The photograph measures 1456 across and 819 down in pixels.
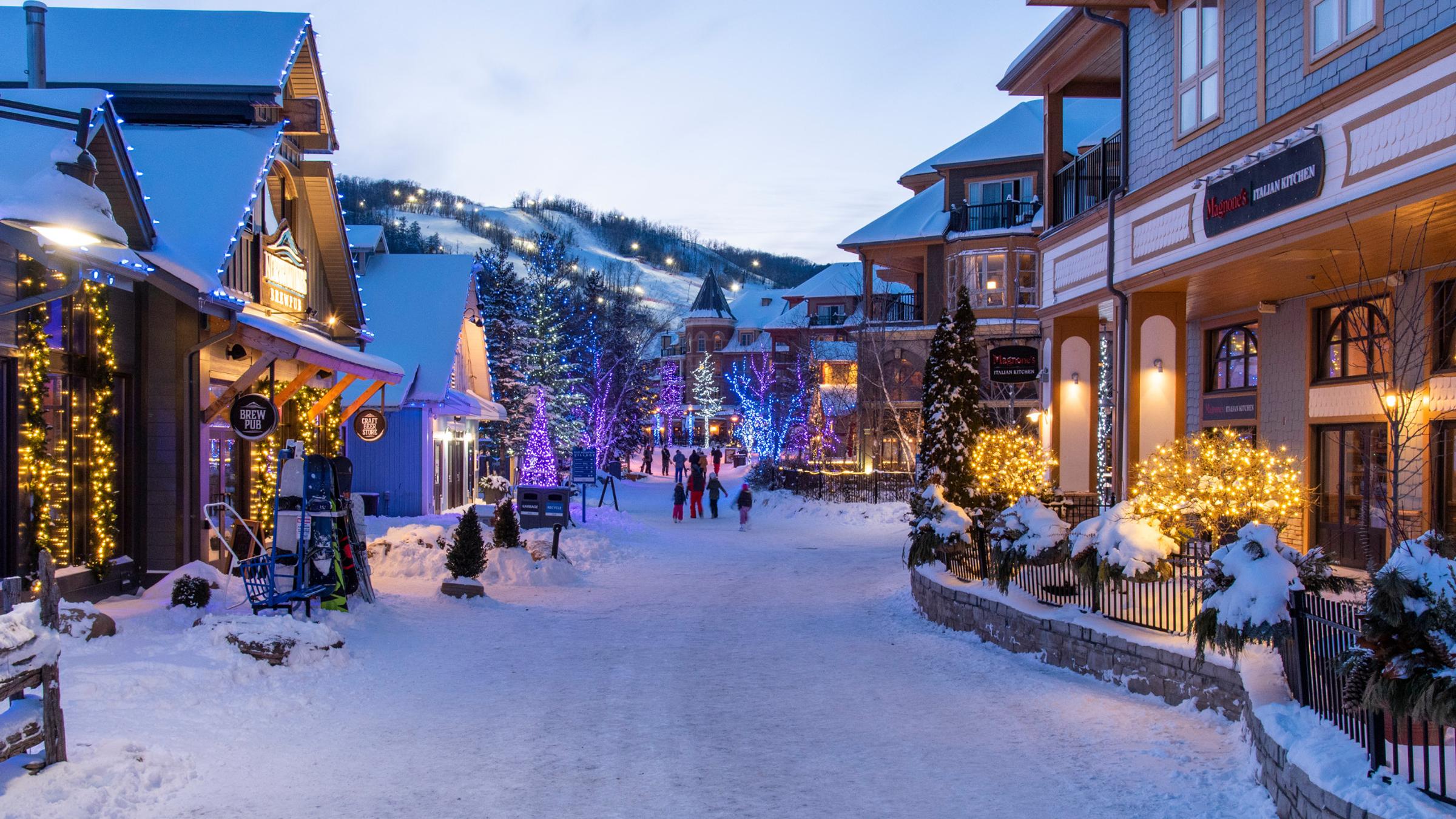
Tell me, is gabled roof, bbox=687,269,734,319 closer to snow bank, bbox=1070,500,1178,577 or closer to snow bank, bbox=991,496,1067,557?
snow bank, bbox=991,496,1067,557

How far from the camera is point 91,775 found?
6.45m

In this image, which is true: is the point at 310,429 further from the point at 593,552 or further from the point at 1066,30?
the point at 1066,30

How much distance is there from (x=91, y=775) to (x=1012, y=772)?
5869mm

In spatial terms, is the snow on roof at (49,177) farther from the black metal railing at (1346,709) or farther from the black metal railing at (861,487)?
the black metal railing at (861,487)

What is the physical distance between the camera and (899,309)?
46.4m

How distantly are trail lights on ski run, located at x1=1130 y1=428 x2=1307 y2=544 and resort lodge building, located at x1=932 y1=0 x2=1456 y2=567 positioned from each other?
1.13 meters

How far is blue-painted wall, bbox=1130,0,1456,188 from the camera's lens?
9992 millimetres

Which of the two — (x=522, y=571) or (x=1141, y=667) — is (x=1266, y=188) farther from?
(x=522, y=571)

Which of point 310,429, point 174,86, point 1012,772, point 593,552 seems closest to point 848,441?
point 593,552

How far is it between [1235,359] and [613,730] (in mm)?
12683

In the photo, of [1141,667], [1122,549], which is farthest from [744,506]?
[1141,667]

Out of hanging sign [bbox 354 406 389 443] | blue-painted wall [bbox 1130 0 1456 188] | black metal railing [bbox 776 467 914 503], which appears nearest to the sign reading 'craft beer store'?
blue-painted wall [bbox 1130 0 1456 188]

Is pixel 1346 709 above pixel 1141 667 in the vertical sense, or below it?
above

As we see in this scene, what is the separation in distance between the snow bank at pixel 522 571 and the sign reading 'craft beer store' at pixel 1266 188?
11.2m
